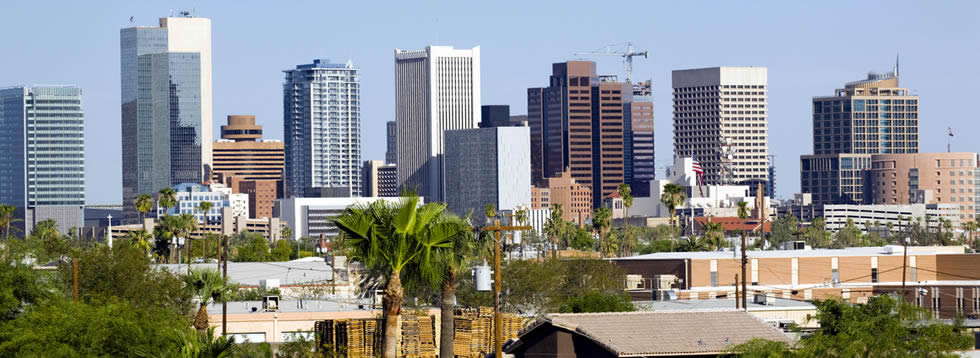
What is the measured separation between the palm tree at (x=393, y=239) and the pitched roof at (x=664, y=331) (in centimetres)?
848

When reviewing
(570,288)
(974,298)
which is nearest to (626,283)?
(570,288)

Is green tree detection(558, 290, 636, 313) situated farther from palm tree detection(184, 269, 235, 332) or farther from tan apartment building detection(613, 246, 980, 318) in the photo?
tan apartment building detection(613, 246, 980, 318)

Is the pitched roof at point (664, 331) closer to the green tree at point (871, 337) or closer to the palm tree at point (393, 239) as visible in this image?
the green tree at point (871, 337)

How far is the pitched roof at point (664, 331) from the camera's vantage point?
171ft

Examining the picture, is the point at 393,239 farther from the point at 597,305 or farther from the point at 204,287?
the point at 597,305

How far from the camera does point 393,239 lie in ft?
147

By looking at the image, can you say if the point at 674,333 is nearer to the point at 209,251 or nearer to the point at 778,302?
the point at 778,302

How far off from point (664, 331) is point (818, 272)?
3344 inches

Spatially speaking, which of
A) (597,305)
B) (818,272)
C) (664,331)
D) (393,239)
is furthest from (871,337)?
(818,272)

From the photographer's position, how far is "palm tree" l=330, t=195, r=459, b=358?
44.5 meters

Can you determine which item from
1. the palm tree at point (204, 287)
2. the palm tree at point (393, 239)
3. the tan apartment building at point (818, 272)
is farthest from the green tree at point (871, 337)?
the tan apartment building at point (818, 272)

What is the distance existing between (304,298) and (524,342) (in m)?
49.6

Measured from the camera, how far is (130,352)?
54.9m

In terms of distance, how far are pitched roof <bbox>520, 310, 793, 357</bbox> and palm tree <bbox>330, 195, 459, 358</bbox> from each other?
8.48 m
